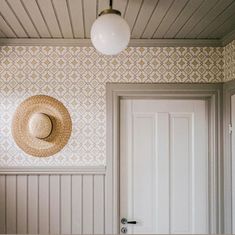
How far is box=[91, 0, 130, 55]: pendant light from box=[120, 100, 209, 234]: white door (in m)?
1.25

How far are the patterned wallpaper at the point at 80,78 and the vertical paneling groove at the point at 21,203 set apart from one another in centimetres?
14

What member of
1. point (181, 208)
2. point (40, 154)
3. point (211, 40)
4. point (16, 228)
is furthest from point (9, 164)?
point (211, 40)

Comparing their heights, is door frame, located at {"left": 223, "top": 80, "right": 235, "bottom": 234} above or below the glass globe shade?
below

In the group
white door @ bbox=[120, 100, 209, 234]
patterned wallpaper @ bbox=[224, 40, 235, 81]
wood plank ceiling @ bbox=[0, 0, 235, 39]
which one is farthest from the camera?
white door @ bbox=[120, 100, 209, 234]

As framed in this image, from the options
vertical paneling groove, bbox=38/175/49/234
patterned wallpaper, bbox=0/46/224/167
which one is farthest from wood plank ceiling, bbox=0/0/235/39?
vertical paneling groove, bbox=38/175/49/234

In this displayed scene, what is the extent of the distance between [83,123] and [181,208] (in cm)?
111

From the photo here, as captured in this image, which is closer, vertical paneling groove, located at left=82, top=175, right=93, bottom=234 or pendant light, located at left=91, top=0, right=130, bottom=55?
pendant light, located at left=91, top=0, right=130, bottom=55

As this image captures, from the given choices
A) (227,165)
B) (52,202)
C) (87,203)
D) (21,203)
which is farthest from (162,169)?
(21,203)

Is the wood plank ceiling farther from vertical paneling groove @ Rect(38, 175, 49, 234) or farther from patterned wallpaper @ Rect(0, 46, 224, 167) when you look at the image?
vertical paneling groove @ Rect(38, 175, 49, 234)

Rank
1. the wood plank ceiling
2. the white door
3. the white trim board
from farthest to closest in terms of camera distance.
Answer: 1. the white door
2. the white trim board
3. the wood plank ceiling

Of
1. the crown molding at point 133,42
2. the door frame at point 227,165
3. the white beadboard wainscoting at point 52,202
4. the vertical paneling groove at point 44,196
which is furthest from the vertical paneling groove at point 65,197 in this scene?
the door frame at point 227,165

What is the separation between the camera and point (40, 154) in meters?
2.84

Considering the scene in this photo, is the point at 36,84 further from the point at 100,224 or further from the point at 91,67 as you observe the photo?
the point at 100,224

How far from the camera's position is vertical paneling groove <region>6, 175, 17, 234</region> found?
2.82m
